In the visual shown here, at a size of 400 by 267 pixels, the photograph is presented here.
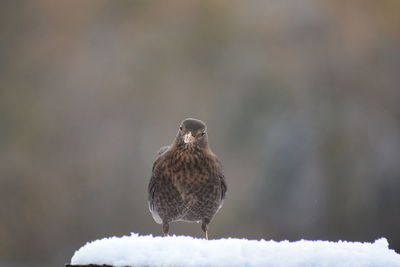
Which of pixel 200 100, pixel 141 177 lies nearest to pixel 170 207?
pixel 141 177

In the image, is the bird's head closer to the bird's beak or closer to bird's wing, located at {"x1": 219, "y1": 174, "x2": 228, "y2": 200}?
the bird's beak

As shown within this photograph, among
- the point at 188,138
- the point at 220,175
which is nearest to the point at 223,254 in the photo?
the point at 188,138

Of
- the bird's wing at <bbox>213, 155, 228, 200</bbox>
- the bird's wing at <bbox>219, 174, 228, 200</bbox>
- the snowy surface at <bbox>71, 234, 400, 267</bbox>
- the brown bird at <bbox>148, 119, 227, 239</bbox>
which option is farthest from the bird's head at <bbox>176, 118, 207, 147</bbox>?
the snowy surface at <bbox>71, 234, 400, 267</bbox>

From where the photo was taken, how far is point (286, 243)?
243cm

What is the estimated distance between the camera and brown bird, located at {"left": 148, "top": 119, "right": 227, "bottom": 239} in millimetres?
4348

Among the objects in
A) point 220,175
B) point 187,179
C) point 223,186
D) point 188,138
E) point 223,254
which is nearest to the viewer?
point 223,254

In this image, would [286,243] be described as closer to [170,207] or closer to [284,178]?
[170,207]

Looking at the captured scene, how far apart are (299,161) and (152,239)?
358 inches

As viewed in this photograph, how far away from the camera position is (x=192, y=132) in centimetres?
429

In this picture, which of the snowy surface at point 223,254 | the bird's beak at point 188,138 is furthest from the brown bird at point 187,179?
the snowy surface at point 223,254

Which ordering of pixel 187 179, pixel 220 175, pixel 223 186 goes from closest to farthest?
pixel 187 179, pixel 220 175, pixel 223 186

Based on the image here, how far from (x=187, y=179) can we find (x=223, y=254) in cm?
A: 216

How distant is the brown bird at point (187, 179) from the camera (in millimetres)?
4348

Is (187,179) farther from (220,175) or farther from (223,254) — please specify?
(223,254)
